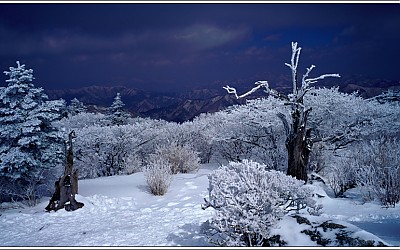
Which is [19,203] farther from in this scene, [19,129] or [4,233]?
[4,233]

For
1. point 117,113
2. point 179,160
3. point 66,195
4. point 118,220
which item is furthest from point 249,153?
point 117,113

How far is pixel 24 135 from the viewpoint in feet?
31.2

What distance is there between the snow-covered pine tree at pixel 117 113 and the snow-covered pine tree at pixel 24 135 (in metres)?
18.7

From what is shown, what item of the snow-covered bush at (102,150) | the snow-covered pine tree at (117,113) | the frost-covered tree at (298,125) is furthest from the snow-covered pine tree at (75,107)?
the frost-covered tree at (298,125)

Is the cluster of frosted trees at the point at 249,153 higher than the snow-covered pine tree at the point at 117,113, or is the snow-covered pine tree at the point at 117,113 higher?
the snow-covered pine tree at the point at 117,113

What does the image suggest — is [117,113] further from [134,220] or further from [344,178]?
[344,178]

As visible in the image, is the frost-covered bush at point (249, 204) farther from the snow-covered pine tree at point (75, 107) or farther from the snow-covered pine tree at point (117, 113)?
the snow-covered pine tree at point (75, 107)

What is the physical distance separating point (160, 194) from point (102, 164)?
10.5 meters

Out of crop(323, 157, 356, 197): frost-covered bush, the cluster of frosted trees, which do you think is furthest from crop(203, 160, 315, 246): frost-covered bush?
crop(323, 157, 356, 197): frost-covered bush

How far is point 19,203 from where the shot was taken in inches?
344

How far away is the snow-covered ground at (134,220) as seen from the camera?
207 inches

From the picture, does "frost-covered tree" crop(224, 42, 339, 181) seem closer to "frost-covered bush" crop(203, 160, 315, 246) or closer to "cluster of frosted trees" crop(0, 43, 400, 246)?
"cluster of frosted trees" crop(0, 43, 400, 246)

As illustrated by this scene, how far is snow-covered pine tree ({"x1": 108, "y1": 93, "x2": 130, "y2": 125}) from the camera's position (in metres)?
28.8

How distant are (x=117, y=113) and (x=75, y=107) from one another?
939 cm
